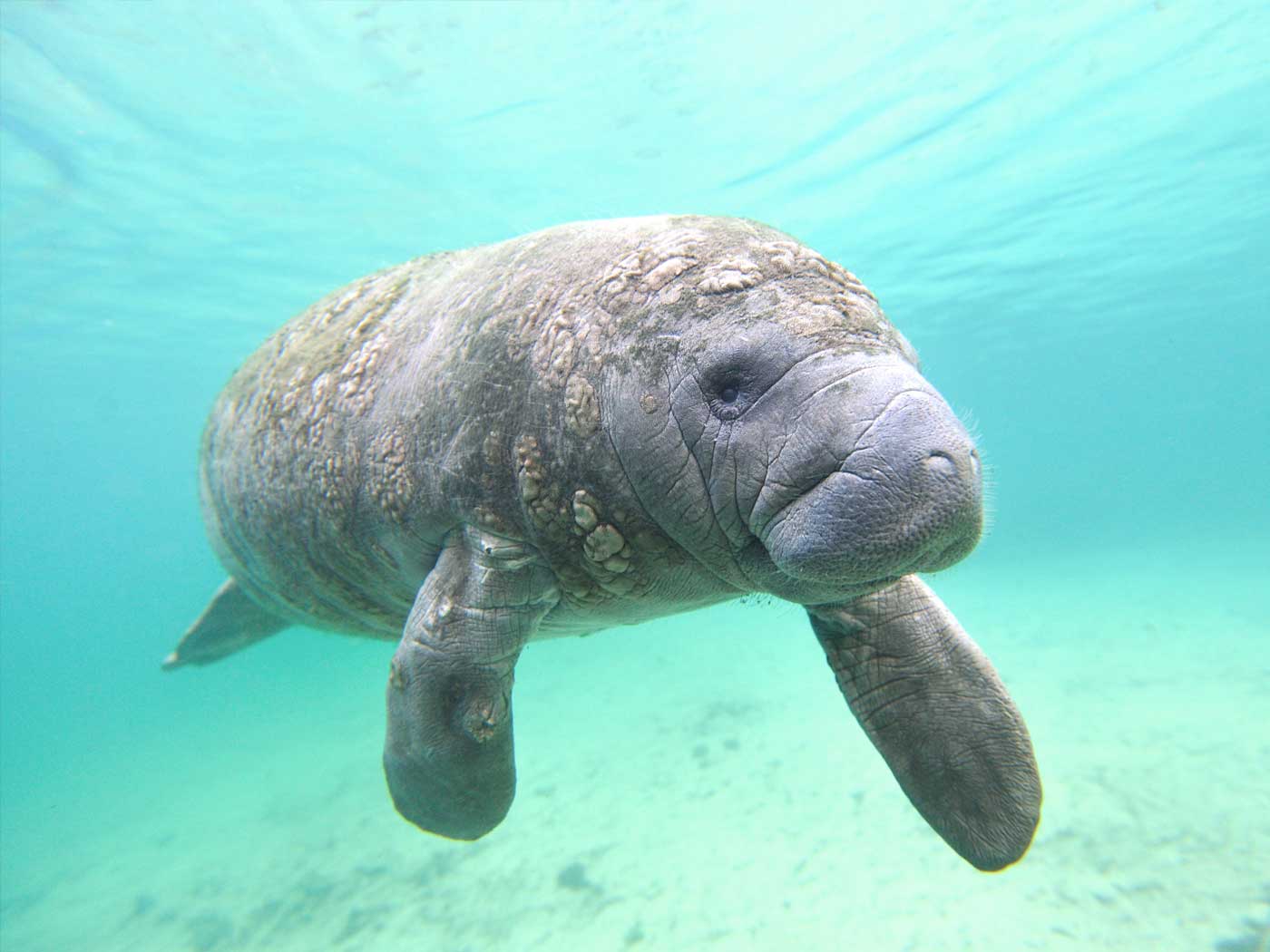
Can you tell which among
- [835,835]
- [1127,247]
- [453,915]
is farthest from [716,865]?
[1127,247]

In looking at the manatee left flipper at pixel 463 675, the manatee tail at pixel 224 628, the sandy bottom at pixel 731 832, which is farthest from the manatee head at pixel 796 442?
the manatee tail at pixel 224 628

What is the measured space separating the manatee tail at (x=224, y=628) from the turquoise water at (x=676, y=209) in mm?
4260

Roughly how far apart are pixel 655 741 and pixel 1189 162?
1835 cm

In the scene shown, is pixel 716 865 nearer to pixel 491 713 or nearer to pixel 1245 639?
pixel 491 713

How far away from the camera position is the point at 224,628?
19.3 ft

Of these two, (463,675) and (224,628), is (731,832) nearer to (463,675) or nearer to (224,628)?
(224,628)

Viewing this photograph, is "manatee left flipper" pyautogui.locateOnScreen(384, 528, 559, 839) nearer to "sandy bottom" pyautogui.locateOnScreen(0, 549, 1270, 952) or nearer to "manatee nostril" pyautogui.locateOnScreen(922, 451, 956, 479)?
"manatee nostril" pyautogui.locateOnScreen(922, 451, 956, 479)

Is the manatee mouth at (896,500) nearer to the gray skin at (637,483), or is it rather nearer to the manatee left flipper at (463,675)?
the gray skin at (637,483)

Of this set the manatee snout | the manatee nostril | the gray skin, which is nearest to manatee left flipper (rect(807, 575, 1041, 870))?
Result: the gray skin

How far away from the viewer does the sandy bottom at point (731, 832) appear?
22.8 ft

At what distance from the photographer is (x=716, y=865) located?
27.9 feet

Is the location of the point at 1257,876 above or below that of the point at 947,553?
below

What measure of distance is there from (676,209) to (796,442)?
18.4 m

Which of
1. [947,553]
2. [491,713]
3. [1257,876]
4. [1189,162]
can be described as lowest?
[1257,876]
